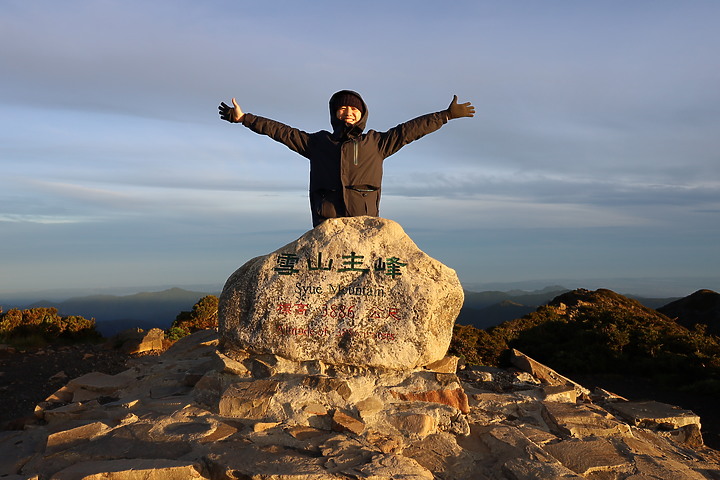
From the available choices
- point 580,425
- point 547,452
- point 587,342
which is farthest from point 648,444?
point 587,342

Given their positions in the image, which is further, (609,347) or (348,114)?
(609,347)

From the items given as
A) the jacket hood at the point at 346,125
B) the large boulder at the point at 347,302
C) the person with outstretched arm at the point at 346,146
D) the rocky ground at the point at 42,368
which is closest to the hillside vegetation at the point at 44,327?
the rocky ground at the point at 42,368

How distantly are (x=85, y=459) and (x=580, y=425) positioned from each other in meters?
5.61

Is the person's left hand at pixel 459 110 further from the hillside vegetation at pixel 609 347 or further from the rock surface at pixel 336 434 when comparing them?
the hillside vegetation at pixel 609 347

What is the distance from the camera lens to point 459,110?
7.94 m

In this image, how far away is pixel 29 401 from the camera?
31.5 feet

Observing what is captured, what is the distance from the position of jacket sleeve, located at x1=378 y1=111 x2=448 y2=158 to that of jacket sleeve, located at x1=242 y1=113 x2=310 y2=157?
114cm

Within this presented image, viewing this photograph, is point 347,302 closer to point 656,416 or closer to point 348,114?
point 348,114

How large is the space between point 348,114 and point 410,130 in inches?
36.1

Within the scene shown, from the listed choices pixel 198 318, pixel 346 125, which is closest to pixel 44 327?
pixel 198 318

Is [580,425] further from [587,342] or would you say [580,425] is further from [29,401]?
[29,401]

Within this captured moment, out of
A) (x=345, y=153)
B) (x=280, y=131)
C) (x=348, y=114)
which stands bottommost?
(x=345, y=153)

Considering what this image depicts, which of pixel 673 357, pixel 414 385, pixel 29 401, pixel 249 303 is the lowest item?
pixel 29 401

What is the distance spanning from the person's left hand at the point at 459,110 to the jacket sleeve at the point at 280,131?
2107mm
